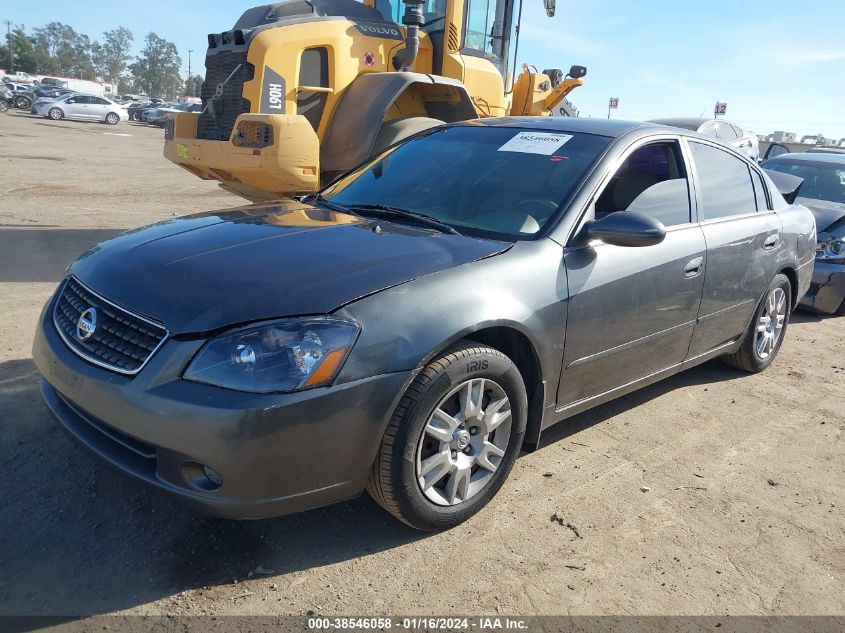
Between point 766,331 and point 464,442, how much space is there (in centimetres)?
316

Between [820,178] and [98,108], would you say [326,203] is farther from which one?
[98,108]

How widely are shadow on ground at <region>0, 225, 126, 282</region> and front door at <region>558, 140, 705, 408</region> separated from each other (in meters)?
4.79

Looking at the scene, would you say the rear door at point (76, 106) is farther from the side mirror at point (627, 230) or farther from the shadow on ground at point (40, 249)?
the side mirror at point (627, 230)

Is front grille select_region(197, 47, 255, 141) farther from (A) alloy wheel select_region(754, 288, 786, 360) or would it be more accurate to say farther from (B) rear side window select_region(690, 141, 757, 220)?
(A) alloy wheel select_region(754, 288, 786, 360)

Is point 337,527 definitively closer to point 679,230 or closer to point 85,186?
point 679,230

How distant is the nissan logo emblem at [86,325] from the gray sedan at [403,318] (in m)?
0.02

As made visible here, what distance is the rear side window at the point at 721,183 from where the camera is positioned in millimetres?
4012

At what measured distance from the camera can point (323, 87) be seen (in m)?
6.93

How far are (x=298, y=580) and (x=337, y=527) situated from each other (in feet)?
1.15

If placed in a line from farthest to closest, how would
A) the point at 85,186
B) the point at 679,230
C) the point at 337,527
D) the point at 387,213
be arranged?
the point at 85,186, the point at 679,230, the point at 387,213, the point at 337,527

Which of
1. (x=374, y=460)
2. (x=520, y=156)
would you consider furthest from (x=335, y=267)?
(x=520, y=156)

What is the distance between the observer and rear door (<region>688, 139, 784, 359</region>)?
3920 mm

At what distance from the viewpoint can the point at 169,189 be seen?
13.2m

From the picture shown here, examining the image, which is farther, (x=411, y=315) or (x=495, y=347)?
(x=495, y=347)
